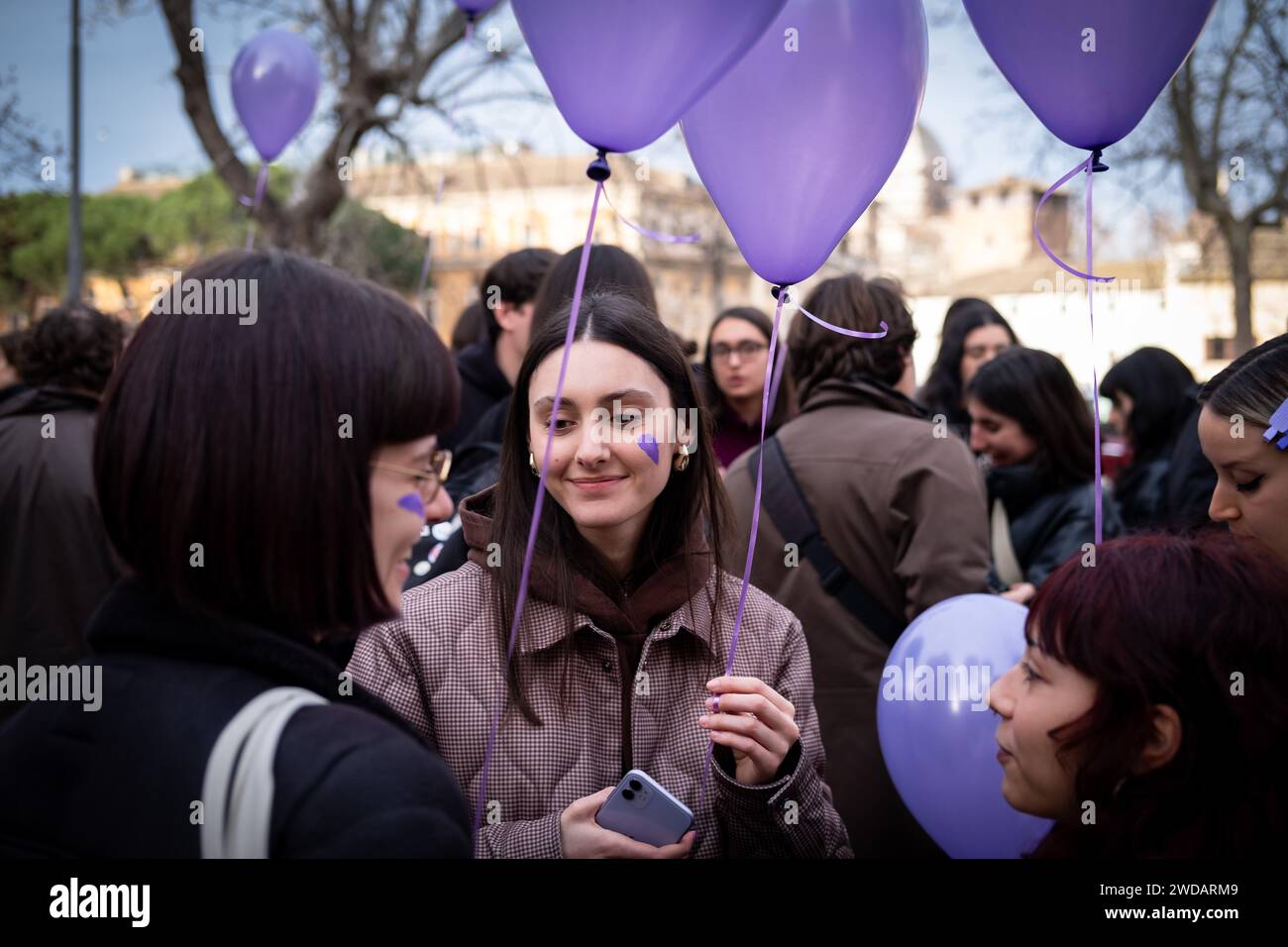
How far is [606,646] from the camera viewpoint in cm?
213

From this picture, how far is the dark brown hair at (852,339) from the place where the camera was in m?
3.25

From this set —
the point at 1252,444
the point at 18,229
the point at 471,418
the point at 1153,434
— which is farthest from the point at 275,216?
the point at 1252,444

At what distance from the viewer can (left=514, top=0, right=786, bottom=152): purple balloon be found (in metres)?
1.98

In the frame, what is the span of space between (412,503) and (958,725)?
134 centimetres

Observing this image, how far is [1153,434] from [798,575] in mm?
2378

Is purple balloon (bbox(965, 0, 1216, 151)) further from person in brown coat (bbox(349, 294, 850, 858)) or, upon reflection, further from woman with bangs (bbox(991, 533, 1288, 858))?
woman with bangs (bbox(991, 533, 1288, 858))

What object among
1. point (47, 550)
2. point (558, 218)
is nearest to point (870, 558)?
point (47, 550)

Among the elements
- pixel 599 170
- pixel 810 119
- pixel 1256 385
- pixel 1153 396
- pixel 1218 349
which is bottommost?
pixel 1218 349

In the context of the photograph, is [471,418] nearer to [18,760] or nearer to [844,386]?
[844,386]

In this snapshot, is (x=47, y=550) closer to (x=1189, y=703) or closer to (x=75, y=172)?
(x=1189, y=703)

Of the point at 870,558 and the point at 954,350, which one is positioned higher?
the point at 954,350

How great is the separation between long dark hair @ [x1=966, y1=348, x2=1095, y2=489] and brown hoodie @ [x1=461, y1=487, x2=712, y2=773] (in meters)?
2.00

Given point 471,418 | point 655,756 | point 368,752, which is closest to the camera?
point 368,752

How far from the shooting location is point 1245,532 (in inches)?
85.4
